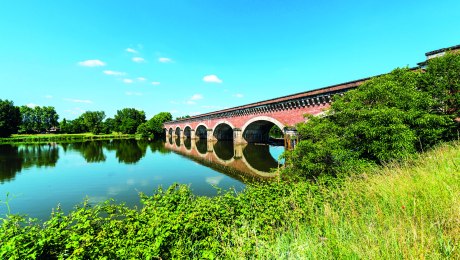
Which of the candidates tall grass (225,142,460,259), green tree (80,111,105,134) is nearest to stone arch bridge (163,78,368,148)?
tall grass (225,142,460,259)

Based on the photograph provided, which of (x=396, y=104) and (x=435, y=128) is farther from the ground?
(x=396, y=104)

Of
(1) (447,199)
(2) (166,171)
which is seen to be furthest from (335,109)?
(2) (166,171)

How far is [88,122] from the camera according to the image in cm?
10262

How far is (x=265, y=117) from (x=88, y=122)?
337ft

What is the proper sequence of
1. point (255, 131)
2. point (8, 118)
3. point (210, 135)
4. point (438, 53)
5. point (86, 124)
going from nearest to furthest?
point (438, 53), point (255, 131), point (210, 135), point (8, 118), point (86, 124)

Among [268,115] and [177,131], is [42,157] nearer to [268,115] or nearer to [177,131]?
[268,115]

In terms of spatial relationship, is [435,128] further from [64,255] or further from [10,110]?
[10,110]

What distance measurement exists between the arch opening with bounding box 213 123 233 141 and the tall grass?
4250 cm

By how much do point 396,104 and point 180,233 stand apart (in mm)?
10683

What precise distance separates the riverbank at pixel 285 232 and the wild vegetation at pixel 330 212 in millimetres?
25

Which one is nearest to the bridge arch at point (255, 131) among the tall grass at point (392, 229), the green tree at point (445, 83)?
the green tree at point (445, 83)

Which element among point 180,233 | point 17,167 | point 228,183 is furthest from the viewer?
point 17,167

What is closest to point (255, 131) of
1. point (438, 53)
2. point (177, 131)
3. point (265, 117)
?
point (265, 117)

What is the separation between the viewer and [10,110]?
77.2m
